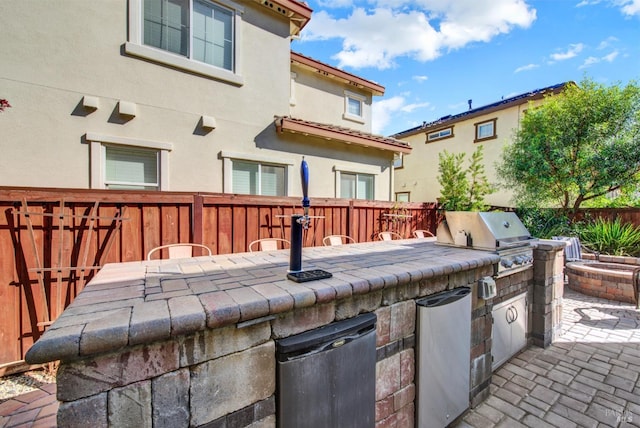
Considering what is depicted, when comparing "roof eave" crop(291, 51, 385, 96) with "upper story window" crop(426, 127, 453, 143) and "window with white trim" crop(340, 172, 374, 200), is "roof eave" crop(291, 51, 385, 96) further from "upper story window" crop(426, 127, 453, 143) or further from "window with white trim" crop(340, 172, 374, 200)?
"upper story window" crop(426, 127, 453, 143)

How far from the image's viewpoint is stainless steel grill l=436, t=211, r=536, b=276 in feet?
9.27

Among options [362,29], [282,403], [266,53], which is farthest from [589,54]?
[282,403]

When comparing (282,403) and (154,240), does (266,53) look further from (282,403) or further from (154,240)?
(282,403)

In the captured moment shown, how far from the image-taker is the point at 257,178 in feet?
19.7

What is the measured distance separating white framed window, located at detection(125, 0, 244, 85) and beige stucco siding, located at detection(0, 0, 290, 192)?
15 cm

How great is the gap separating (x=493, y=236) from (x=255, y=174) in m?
4.71

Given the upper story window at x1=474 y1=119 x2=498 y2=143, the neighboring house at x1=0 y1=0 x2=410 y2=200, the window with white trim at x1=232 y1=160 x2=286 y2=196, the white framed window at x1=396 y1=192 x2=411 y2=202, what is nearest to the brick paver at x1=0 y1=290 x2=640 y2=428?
the neighboring house at x1=0 y1=0 x2=410 y2=200

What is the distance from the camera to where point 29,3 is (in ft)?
13.1

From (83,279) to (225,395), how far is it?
3.47m

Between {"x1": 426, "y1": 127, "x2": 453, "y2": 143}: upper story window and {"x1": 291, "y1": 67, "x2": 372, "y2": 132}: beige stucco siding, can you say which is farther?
{"x1": 426, "y1": 127, "x2": 453, "y2": 143}: upper story window

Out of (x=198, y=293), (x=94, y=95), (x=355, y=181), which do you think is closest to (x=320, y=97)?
(x=355, y=181)

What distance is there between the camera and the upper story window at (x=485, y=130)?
1223cm

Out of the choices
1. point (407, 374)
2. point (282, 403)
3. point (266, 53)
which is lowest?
point (407, 374)

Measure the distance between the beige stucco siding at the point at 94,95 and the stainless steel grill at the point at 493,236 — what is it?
4.34 meters
